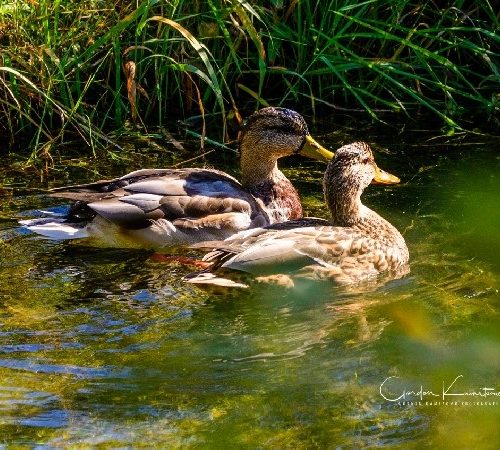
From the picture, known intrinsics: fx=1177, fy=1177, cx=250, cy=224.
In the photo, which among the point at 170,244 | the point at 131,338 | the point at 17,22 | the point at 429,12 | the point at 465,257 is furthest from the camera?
the point at 429,12

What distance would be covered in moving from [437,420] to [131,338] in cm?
146

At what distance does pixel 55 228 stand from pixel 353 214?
161 centimetres

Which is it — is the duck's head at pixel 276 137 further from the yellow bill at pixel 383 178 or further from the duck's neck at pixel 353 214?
the duck's neck at pixel 353 214

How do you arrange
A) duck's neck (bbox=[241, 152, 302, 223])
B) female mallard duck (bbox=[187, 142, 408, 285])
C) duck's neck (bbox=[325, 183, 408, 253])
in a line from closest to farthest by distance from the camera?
female mallard duck (bbox=[187, 142, 408, 285])
duck's neck (bbox=[325, 183, 408, 253])
duck's neck (bbox=[241, 152, 302, 223])

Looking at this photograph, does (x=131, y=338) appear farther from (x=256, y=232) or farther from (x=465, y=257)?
(x=465, y=257)

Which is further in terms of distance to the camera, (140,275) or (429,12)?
(429,12)

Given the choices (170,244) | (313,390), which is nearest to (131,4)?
(170,244)

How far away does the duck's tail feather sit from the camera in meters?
6.35

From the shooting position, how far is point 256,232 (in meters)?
6.14

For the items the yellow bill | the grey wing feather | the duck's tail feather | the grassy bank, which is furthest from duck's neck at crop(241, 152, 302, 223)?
the duck's tail feather

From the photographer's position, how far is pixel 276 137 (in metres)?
7.18

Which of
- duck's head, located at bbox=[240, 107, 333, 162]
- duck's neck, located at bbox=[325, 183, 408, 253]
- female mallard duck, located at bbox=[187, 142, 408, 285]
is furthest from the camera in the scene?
duck's head, located at bbox=[240, 107, 333, 162]

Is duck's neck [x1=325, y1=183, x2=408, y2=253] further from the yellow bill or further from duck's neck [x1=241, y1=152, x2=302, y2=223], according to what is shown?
duck's neck [x1=241, y1=152, x2=302, y2=223]

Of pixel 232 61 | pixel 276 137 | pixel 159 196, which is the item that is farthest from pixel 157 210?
pixel 232 61
